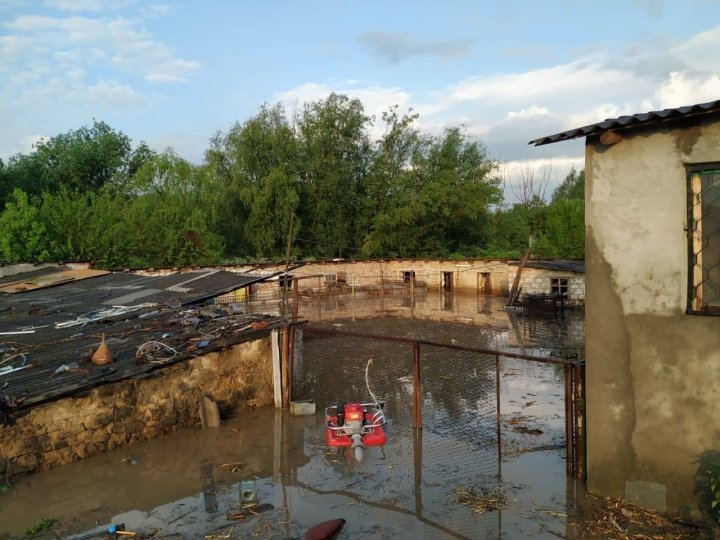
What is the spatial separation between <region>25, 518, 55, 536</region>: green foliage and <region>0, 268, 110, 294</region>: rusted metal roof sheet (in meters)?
17.2

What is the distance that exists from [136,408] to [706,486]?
929cm

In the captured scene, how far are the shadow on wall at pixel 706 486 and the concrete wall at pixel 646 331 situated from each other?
55 mm

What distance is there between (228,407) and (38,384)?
12.7 feet

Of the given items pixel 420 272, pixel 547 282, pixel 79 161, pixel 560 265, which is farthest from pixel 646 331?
pixel 79 161

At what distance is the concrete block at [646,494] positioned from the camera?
6.67 m

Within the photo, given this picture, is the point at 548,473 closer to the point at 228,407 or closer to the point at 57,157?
the point at 228,407

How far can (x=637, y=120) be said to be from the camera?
21.5ft

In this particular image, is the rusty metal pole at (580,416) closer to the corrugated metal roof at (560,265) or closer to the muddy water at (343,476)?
the muddy water at (343,476)

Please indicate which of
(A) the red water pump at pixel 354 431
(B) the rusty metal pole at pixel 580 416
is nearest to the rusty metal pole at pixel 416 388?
(A) the red water pump at pixel 354 431

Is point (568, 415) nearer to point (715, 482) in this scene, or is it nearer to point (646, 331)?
point (646, 331)

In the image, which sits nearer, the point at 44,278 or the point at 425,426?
the point at 425,426

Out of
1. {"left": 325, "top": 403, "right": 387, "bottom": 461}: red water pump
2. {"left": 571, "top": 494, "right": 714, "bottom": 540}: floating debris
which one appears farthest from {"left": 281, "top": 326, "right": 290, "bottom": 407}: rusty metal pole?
{"left": 571, "top": 494, "right": 714, "bottom": 540}: floating debris

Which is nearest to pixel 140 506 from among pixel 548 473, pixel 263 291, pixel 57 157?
pixel 548 473

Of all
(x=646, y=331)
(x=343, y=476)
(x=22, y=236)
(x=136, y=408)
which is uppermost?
(x=22, y=236)
